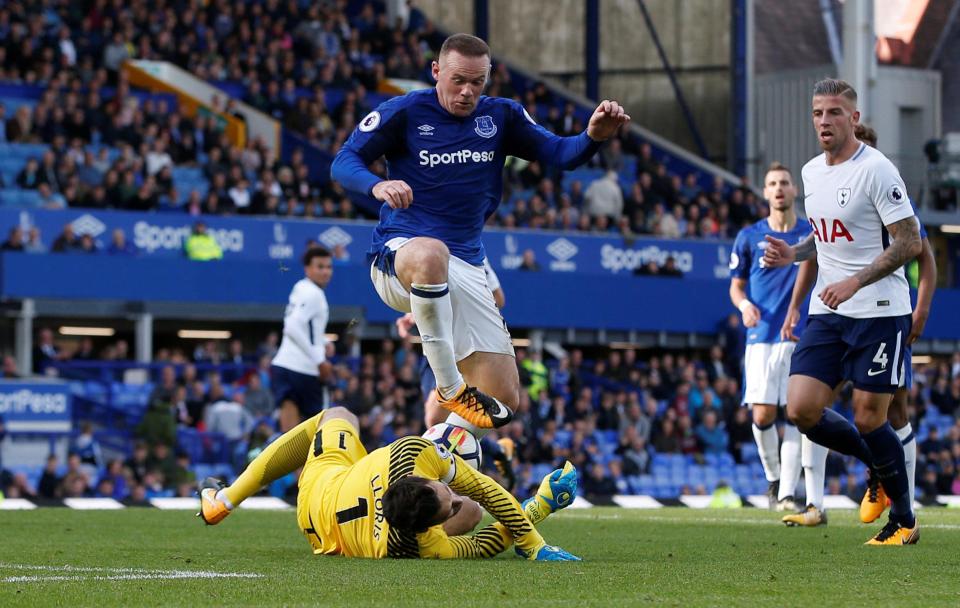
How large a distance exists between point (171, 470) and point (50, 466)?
4.87ft

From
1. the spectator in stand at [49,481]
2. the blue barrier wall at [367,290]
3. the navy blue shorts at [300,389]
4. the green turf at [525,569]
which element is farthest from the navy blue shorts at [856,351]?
the blue barrier wall at [367,290]

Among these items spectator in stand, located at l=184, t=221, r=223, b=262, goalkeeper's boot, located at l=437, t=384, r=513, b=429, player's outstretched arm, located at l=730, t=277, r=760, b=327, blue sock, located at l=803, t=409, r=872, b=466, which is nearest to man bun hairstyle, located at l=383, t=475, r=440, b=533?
goalkeeper's boot, located at l=437, t=384, r=513, b=429

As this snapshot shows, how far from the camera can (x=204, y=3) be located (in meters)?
29.9

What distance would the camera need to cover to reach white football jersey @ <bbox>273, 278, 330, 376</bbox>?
1310 cm

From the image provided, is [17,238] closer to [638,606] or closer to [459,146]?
[459,146]

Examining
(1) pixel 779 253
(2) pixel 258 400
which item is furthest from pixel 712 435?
(1) pixel 779 253

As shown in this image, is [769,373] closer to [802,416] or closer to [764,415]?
[764,415]

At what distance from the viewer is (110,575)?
6.46 metres

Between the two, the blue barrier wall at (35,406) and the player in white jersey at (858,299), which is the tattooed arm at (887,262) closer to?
the player in white jersey at (858,299)

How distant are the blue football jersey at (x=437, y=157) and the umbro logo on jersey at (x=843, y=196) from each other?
4.21 feet

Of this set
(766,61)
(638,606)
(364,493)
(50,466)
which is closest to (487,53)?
(364,493)

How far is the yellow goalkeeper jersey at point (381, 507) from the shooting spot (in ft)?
23.2

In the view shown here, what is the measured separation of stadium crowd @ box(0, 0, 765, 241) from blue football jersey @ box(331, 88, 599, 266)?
47.8 ft

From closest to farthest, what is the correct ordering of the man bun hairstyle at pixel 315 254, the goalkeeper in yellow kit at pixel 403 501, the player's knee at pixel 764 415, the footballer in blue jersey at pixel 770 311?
the goalkeeper in yellow kit at pixel 403 501
the footballer in blue jersey at pixel 770 311
the player's knee at pixel 764 415
the man bun hairstyle at pixel 315 254
